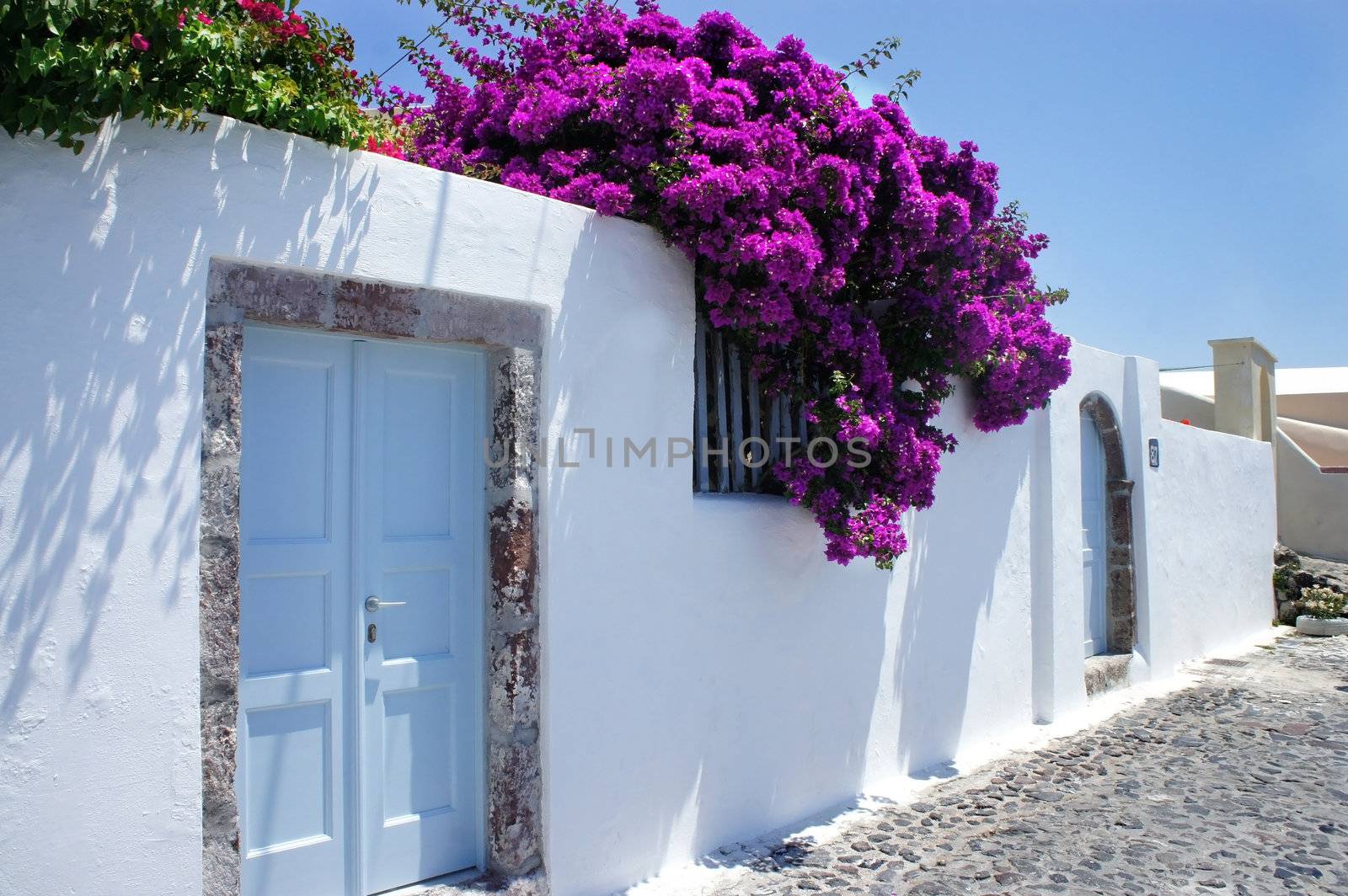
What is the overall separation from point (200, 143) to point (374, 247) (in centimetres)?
60

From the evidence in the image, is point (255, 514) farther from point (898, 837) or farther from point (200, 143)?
point (898, 837)

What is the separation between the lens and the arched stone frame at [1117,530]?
837cm

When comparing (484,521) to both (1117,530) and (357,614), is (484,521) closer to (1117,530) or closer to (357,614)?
(357,614)

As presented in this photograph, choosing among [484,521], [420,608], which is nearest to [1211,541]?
[484,521]

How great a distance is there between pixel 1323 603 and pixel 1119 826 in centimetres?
883

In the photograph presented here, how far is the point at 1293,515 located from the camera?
14.3m

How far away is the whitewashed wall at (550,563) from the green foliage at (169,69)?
10cm

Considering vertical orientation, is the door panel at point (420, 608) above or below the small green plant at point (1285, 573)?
above

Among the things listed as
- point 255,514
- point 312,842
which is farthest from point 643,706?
point 255,514

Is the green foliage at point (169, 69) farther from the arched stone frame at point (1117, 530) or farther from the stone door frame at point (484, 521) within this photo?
the arched stone frame at point (1117, 530)

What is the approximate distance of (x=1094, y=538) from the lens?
332 inches

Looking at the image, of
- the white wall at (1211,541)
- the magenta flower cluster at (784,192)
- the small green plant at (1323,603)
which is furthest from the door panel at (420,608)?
the small green plant at (1323,603)

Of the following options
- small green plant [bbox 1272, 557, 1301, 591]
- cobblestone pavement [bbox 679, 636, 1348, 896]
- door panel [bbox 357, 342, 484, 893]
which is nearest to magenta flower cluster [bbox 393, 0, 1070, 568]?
door panel [bbox 357, 342, 484, 893]

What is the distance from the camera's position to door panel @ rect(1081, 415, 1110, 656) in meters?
8.27
